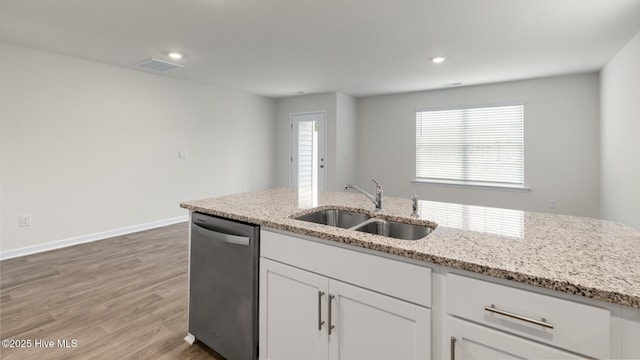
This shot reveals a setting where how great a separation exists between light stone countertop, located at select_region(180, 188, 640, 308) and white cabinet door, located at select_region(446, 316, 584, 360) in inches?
7.3

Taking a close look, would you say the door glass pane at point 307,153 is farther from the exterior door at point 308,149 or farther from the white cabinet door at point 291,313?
the white cabinet door at point 291,313

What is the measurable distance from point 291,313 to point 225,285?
0.45 metres

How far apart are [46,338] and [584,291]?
112 inches

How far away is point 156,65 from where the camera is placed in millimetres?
4129

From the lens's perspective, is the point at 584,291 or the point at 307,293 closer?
the point at 584,291

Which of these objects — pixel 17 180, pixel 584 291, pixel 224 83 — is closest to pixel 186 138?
pixel 224 83

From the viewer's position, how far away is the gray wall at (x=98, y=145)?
349 centimetres

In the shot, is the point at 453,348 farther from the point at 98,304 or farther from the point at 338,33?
the point at 338,33

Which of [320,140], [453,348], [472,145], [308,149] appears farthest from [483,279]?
[308,149]

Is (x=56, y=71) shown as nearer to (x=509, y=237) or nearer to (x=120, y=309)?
(x=120, y=309)

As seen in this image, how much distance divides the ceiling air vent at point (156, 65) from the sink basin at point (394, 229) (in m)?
3.65

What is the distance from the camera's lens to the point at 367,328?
1246mm

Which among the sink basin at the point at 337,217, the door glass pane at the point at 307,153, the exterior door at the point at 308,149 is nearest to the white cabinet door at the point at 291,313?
the sink basin at the point at 337,217

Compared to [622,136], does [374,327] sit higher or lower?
lower
